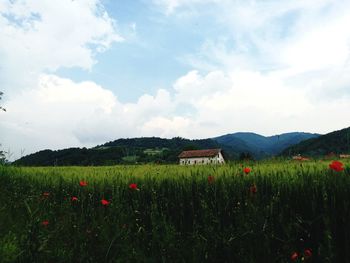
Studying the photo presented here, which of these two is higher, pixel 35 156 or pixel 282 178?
pixel 35 156

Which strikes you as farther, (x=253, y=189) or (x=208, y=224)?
(x=208, y=224)

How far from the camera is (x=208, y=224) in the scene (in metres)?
5.96

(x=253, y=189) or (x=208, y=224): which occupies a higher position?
(x=253, y=189)

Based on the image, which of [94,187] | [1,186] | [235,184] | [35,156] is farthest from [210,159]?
[35,156]

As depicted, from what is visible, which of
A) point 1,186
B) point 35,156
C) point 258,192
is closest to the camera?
point 258,192

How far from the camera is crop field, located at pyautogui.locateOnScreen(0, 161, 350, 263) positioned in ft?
15.1

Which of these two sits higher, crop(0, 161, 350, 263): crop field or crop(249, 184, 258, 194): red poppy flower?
crop(249, 184, 258, 194): red poppy flower

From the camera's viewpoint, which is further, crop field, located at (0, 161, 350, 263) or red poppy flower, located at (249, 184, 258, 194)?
red poppy flower, located at (249, 184, 258, 194)

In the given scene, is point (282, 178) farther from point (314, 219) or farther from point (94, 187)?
point (94, 187)

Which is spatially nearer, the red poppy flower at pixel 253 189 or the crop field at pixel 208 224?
the crop field at pixel 208 224

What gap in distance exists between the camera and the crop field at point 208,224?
15.1 feet

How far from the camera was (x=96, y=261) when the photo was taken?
4828 millimetres

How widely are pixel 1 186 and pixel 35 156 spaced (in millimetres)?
103226

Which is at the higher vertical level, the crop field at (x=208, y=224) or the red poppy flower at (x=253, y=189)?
the red poppy flower at (x=253, y=189)
